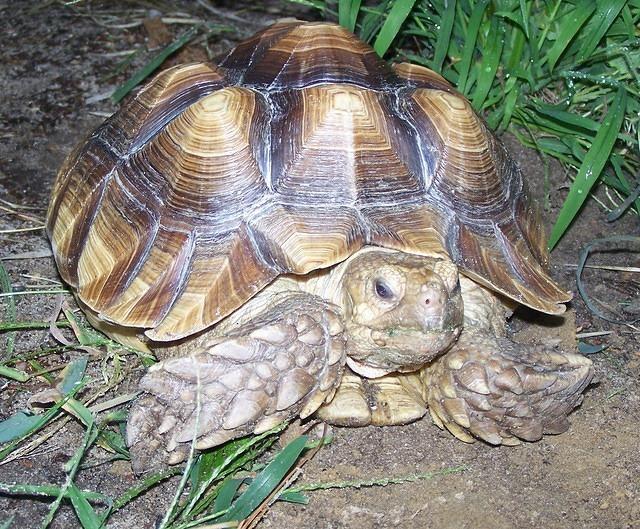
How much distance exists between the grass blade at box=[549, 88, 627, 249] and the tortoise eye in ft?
4.78

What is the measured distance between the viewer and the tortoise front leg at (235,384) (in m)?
2.95

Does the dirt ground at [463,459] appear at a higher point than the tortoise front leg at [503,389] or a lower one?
lower

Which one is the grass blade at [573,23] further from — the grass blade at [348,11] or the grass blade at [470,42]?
the grass blade at [348,11]

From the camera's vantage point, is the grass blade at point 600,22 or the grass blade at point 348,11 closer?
the grass blade at point 600,22

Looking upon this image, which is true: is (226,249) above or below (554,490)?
above

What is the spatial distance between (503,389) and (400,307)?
1.68 feet

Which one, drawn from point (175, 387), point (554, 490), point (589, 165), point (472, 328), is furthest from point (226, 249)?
point (589, 165)

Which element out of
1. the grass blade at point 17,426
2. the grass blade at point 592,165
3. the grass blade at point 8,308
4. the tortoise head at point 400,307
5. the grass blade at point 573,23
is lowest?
the grass blade at point 8,308

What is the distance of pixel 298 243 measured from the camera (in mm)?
3012

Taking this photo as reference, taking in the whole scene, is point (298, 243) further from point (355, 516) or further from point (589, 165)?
point (589, 165)

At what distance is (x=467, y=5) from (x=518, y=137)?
72 centimetres

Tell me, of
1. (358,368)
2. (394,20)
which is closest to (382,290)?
(358,368)

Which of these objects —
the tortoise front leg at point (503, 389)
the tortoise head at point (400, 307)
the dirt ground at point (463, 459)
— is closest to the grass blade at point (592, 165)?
the dirt ground at point (463, 459)

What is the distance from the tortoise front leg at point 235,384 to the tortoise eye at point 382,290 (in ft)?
0.56
